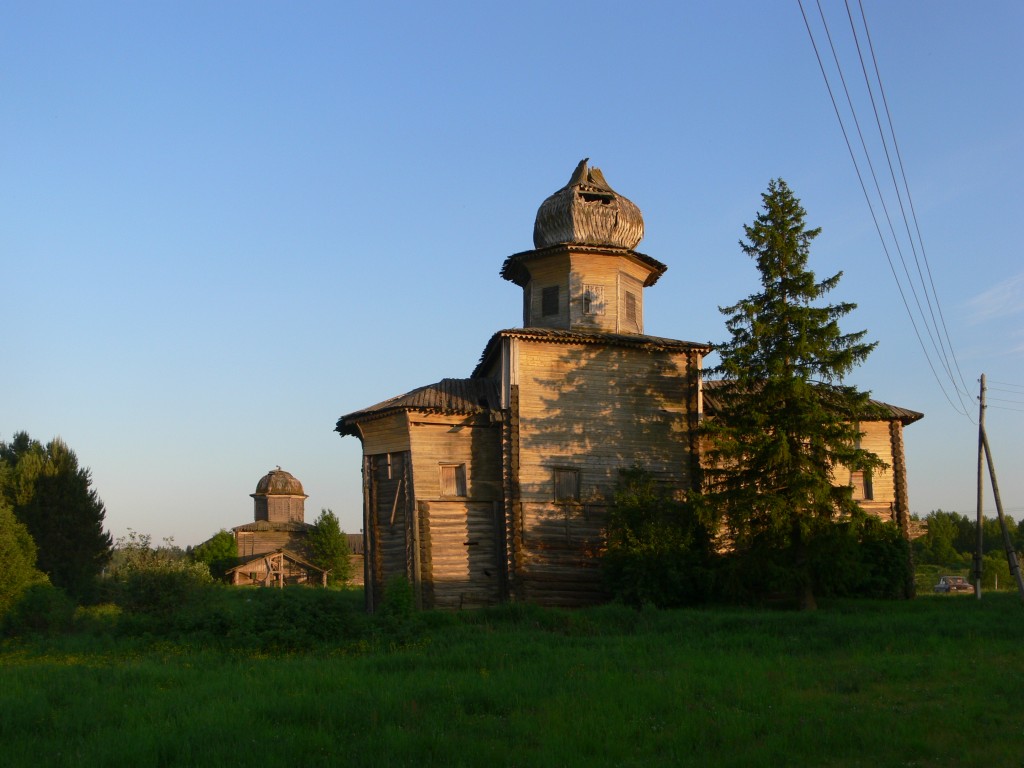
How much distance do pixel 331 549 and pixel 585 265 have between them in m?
40.0

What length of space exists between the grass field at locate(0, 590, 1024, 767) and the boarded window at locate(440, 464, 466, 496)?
7.42 metres

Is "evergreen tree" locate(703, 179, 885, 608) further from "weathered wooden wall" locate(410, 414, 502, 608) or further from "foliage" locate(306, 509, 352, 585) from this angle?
"foliage" locate(306, 509, 352, 585)

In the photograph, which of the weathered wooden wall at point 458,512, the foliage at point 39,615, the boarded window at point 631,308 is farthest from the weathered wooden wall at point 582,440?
the foliage at point 39,615

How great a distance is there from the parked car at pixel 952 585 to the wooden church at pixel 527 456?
2633 centimetres

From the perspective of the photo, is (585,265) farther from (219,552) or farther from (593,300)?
(219,552)

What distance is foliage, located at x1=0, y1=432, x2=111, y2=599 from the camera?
1795 inches

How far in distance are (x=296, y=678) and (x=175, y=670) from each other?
3095mm

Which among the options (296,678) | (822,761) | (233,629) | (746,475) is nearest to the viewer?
(822,761)

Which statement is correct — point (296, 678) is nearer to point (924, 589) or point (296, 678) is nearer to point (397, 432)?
point (397, 432)

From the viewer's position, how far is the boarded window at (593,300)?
33.4 m

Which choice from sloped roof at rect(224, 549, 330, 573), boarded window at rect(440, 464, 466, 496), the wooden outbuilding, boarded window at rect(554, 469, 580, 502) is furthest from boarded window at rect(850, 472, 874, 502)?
sloped roof at rect(224, 549, 330, 573)

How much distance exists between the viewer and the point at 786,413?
2764cm

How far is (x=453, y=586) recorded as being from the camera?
99.5ft

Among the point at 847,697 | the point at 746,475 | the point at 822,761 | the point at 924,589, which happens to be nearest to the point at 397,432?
the point at 746,475
